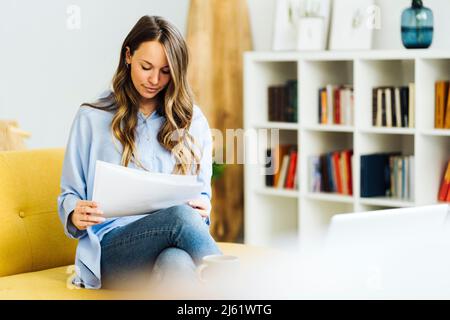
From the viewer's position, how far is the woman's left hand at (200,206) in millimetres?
1785

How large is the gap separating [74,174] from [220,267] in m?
0.45

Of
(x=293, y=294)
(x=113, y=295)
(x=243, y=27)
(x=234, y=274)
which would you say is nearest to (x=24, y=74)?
(x=243, y=27)

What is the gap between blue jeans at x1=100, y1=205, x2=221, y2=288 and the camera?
5.41 ft

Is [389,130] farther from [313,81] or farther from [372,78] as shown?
[313,81]

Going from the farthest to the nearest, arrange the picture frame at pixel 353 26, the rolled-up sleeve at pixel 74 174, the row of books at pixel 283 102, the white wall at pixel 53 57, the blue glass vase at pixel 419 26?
the row of books at pixel 283 102
the picture frame at pixel 353 26
the blue glass vase at pixel 419 26
the white wall at pixel 53 57
the rolled-up sleeve at pixel 74 174

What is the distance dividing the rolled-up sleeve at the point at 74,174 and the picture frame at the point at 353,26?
67.8 inches

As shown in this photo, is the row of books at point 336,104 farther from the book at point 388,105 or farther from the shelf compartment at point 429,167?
the shelf compartment at point 429,167

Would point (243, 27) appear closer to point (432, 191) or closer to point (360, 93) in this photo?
point (360, 93)

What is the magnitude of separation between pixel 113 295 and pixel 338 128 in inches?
69.5

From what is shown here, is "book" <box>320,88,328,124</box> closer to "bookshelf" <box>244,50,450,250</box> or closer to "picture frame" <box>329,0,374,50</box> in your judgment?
"bookshelf" <box>244,50,450,250</box>

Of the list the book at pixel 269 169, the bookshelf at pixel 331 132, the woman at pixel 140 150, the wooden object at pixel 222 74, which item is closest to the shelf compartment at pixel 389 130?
the bookshelf at pixel 331 132

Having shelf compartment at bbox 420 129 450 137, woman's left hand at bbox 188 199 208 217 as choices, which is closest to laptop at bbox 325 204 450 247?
woman's left hand at bbox 188 199 208 217

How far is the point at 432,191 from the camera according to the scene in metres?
3.06

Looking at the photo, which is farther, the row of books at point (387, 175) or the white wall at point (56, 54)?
the row of books at point (387, 175)
